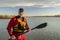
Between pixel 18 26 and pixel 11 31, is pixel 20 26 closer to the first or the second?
pixel 18 26

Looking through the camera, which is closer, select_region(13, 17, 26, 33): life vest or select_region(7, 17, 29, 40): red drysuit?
select_region(7, 17, 29, 40): red drysuit

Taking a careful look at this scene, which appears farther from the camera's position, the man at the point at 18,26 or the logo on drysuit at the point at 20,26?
the logo on drysuit at the point at 20,26

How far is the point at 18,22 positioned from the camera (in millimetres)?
7344

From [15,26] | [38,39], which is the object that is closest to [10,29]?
[15,26]

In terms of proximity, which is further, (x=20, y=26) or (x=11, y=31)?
(x=20, y=26)

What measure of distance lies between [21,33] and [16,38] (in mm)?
181

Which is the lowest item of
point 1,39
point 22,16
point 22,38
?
point 1,39

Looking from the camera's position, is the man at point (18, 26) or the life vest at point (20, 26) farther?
the life vest at point (20, 26)

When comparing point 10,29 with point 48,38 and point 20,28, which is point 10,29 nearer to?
point 20,28

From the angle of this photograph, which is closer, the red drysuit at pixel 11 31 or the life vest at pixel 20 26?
the red drysuit at pixel 11 31

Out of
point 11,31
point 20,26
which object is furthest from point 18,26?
point 11,31

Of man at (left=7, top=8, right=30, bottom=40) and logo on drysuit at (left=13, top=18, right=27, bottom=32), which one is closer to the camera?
man at (left=7, top=8, right=30, bottom=40)

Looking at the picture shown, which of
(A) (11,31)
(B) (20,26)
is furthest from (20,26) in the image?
(A) (11,31)

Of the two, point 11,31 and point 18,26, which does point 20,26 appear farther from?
point 11,31
